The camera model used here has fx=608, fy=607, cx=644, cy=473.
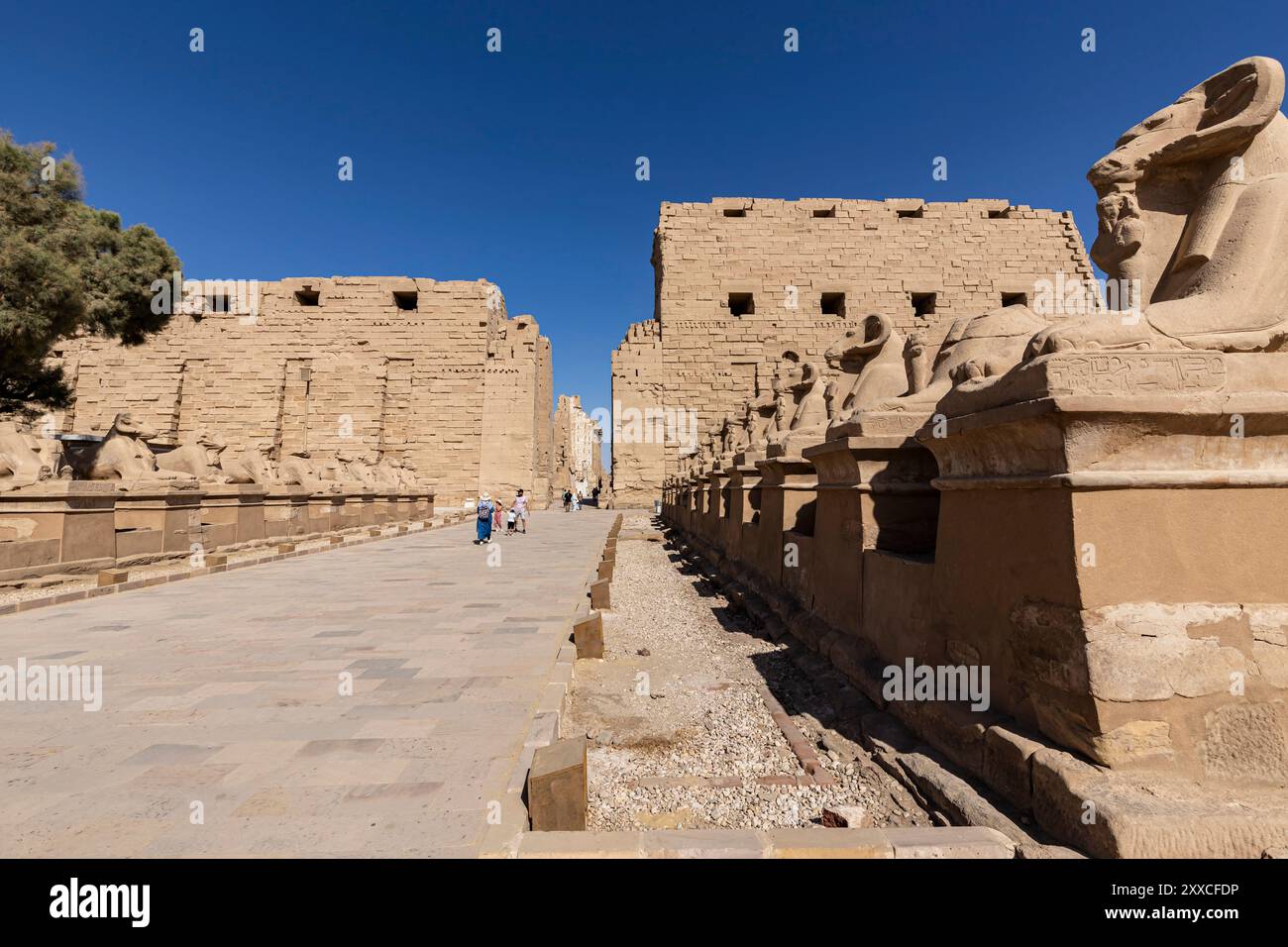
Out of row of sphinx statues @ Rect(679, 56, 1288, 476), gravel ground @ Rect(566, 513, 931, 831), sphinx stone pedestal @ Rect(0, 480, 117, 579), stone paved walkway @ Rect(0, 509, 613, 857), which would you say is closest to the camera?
stone paved walkway @ Rect(0, 509, 613, 857)

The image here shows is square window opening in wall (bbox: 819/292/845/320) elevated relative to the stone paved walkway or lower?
elevated

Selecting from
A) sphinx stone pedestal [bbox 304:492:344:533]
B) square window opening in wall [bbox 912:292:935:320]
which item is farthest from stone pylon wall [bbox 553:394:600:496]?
square window opening in wall [bbox 912:292:935:320]

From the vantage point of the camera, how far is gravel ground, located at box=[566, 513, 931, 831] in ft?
7.20

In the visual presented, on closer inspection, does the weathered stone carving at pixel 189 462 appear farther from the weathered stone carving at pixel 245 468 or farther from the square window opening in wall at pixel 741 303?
the square window opening in wall at pixel 741 303

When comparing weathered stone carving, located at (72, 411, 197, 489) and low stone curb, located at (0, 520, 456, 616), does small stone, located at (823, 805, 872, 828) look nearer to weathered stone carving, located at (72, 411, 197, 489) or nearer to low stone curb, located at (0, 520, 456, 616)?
low stone curb, located at (0, 520, 456, 616)

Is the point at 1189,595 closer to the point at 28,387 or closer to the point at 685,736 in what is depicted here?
the point at 685,736

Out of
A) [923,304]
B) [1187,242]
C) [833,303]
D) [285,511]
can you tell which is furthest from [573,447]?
[1187,242]

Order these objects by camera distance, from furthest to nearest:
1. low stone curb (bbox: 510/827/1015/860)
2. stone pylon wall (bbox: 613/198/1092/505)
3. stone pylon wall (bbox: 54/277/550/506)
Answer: stone pylon wall (bbox: 54/277/550/506)
stone pylon wall (bbox: 613/198/1092/505)
low stone curb (bbox: 510/827/1015/860)

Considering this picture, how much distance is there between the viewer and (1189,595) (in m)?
1.79

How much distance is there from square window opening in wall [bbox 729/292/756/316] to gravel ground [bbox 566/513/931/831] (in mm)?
18073

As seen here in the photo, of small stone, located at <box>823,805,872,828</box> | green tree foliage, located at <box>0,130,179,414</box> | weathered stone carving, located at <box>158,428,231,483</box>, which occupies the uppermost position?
green tree foliage, located at <box>0,130,179,414</box>

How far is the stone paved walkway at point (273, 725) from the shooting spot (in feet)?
6.00
